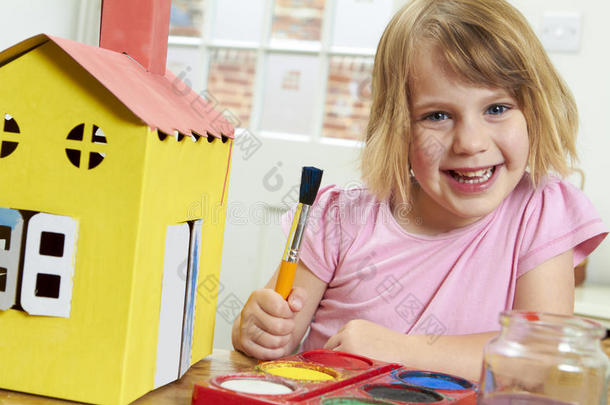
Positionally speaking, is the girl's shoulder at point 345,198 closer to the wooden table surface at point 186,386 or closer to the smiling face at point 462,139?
the smiling face at point 462,139

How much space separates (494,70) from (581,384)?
0.45m

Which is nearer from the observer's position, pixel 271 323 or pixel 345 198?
pixel 271 323

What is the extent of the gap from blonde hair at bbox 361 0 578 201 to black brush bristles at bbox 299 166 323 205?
9.9 inches

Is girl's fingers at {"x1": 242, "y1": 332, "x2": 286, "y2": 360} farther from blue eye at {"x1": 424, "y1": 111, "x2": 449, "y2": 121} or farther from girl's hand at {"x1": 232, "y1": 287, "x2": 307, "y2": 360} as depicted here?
blue eye at {"x1": 424, "y1": 111, "x2": 449, "y2": 121}

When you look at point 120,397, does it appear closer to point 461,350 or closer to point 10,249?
point 10,249

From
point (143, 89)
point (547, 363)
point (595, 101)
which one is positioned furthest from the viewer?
point (595, 101)

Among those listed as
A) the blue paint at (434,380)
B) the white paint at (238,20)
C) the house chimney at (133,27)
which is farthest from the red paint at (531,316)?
the white paint at (238,20)

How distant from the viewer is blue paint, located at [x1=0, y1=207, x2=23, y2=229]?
446 mm

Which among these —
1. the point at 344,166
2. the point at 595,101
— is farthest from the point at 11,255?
the point at 595,101

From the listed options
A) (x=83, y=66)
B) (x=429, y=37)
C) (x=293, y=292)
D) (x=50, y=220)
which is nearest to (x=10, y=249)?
(x=50, y=220)

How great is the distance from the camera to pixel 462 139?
0.74m

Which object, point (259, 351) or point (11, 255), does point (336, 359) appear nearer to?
point (259, 351)

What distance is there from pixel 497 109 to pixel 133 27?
17.1 inches

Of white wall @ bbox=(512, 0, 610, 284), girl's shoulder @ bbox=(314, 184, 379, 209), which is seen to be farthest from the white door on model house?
girl's shoulder @ bbox=(314, 184, 379, 209)
